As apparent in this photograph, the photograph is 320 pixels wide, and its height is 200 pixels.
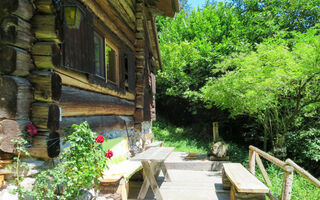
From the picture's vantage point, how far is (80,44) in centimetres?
295

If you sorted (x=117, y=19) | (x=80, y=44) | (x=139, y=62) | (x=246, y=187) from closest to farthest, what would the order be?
A: 1. (x=80, y=44)
2. (x=246, y=187)
3. (x=117, y=19)
4. (x=139, y=62)

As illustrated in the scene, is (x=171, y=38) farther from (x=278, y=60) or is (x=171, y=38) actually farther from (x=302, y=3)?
(x=278, y=60)

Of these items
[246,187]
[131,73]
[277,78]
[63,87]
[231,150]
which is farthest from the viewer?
[231,150]

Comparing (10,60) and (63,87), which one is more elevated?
(10,60)

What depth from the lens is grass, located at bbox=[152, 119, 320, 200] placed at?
4426mm

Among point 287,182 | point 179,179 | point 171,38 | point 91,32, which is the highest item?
point 171,38

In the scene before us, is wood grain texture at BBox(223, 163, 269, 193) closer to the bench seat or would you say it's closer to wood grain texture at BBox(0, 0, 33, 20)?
the bench seat


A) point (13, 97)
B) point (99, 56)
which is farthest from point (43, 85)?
point (99, 56)

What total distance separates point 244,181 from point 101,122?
2530mm

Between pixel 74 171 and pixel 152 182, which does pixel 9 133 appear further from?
pixel 152 182

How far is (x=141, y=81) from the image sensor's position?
6.07 m

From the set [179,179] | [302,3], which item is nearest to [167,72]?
[302,3]

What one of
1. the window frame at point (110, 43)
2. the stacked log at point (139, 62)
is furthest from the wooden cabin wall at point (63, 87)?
the stacked log at point (139, 62)

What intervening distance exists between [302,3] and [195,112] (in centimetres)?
800
